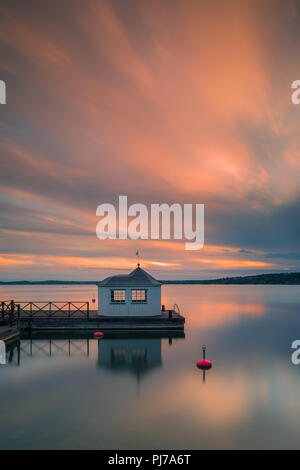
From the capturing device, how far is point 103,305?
28.2 m

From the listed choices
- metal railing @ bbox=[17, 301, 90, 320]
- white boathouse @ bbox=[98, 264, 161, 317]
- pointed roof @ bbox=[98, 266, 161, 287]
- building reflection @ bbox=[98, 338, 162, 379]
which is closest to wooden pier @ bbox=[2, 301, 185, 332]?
metal railing @ bbox=[17, 301, 90, 320]

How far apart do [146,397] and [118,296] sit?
14.7m

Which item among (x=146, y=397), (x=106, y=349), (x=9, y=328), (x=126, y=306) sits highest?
(x=126, y=306)

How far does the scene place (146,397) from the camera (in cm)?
1355

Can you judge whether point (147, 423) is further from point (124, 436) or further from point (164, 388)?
point (164, 388)

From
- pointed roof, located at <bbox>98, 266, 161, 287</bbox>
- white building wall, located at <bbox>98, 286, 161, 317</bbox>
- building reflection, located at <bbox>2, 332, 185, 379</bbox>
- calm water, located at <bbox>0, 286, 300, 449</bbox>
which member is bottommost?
building reflection, located at <bbox>2, 332, 185, 379</bbox>

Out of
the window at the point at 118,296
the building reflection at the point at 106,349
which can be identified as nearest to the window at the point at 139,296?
the window at the point at 118,296

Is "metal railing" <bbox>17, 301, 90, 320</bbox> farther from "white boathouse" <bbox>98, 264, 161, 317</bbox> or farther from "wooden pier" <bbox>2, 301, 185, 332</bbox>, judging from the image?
"white boathouse" <bbox>98, 264, 161, 317</bbox>

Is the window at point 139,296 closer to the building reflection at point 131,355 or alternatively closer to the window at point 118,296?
the window at point 118,296

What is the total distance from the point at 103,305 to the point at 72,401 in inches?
601

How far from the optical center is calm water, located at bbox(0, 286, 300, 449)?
9.92 m

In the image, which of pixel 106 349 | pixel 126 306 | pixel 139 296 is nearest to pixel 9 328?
pixel 106 349

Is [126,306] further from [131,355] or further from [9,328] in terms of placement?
[9,328]
